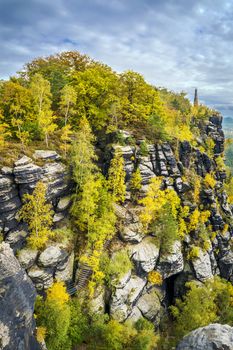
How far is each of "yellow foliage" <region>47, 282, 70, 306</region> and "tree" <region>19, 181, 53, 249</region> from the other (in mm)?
6581

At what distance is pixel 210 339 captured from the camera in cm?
3356

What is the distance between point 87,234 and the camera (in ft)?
155

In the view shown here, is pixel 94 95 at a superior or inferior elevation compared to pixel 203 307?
superior

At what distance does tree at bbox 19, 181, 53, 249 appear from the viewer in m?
40.7

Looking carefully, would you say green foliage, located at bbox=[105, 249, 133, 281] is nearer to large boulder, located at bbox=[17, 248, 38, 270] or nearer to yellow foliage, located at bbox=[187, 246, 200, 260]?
large boulder, located at bbox=[17, 248, 38, 270]

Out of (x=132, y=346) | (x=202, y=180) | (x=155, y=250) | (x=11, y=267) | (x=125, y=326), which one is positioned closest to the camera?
(x=11, y=267)

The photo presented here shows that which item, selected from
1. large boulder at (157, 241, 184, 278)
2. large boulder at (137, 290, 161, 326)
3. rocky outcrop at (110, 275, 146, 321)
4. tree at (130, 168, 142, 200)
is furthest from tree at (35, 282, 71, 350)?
tree at (130, 168, 142, 200)

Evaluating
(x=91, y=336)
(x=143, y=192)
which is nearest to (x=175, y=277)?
(x=143, y=192)

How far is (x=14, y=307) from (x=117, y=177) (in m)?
28.7

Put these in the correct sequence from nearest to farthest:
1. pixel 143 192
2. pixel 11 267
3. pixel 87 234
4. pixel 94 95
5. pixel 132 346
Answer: pixel 11 267 < pixel 132 346 < pixel 87 234 < pixel 143 192 < pixel 94 95

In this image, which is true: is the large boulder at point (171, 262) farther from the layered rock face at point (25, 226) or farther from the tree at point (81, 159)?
the tree at point (81, 159)

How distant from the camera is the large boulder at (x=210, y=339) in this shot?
32.3m

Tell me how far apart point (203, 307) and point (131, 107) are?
44.2 meters

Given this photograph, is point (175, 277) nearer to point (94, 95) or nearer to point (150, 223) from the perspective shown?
point (150, 223)
